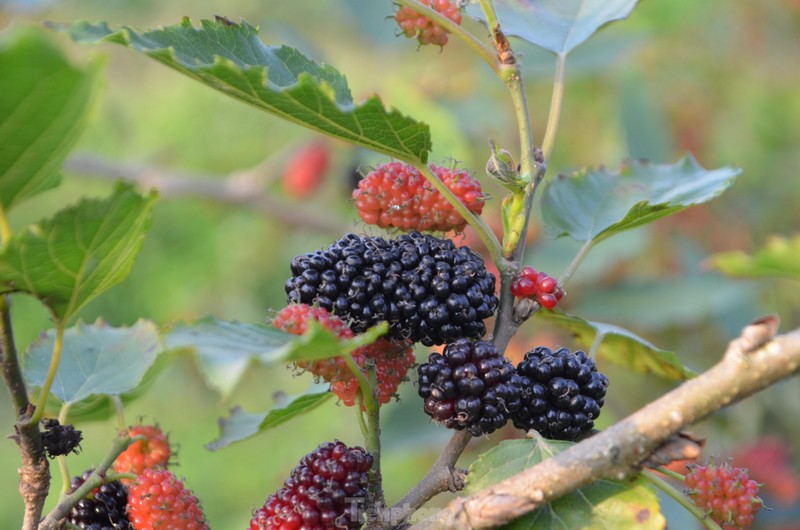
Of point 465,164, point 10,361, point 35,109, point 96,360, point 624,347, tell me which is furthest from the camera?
point 465,164

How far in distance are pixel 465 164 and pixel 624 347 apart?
1026 millimetres

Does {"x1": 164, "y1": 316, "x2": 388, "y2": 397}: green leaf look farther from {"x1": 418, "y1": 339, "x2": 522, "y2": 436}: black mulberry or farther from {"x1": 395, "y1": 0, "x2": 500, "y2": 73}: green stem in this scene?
{"x1": 395, "y1": 0, "x2": 500, "y2": 73}: green stem

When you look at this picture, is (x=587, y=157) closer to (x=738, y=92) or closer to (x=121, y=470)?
(x=738, y=92)

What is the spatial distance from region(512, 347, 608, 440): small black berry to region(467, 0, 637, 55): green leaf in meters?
0.33

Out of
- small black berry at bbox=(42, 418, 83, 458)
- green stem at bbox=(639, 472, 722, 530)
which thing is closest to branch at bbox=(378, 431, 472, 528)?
green stem at bbox=(639, 472, 722, 530)

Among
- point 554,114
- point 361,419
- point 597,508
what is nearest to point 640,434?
point 597,508

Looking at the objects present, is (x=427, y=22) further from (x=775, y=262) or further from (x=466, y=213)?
(x=775, y=262)

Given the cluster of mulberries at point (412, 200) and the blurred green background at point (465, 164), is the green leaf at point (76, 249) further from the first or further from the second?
the blurred green background at point (465, 164)

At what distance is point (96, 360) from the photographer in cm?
77

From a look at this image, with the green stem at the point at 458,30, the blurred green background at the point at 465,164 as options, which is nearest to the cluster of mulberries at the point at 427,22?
the green stem at the point at 458,30

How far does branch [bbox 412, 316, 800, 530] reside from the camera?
0.48 metres

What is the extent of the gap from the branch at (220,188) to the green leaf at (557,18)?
4.60 feet

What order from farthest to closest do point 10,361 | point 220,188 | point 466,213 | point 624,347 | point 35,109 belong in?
1. point 220,188
2. point 624,347
3. point 466,213
4. point 10,361
5. point 35,109

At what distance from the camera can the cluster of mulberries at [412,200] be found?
2.34ft
